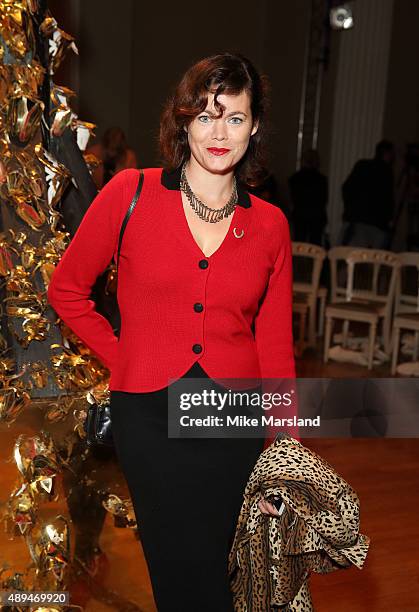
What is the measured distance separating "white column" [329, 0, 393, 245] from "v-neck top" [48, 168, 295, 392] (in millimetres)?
9642

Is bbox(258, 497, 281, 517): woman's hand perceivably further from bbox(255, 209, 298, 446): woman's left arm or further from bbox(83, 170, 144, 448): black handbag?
bbox(83, 170, 144, 448): black handbag

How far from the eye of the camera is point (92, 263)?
1.63m

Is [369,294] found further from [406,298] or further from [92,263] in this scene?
[92,263]

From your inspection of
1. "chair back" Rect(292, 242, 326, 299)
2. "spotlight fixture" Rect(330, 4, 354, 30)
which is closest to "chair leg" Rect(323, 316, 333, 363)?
"chair back" Rect(292, 242, 326, 299)

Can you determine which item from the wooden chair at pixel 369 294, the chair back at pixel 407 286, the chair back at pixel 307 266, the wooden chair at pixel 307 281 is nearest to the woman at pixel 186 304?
the wooden chair at pixel 369 294

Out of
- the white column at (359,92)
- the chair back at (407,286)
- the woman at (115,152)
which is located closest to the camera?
the woman at (115,152)

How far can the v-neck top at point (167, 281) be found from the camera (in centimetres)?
158

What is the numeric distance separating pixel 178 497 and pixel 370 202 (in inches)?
273

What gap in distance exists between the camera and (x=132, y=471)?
1.63m

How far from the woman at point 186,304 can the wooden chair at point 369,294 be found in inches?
193

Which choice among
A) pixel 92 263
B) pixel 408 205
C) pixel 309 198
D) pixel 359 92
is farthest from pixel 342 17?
pixel 92 263

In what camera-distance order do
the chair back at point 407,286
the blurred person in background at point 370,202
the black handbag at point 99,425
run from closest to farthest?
1. the black handbag at point 99,425
2. the chair back at point 407,286
3. the blurred person in background at point 370,202

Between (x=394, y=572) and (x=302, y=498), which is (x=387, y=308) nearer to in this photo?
(x=394, y=572)

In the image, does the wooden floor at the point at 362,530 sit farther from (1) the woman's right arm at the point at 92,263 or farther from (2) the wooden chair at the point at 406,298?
(2) the wooden chair at the point at 406,298
